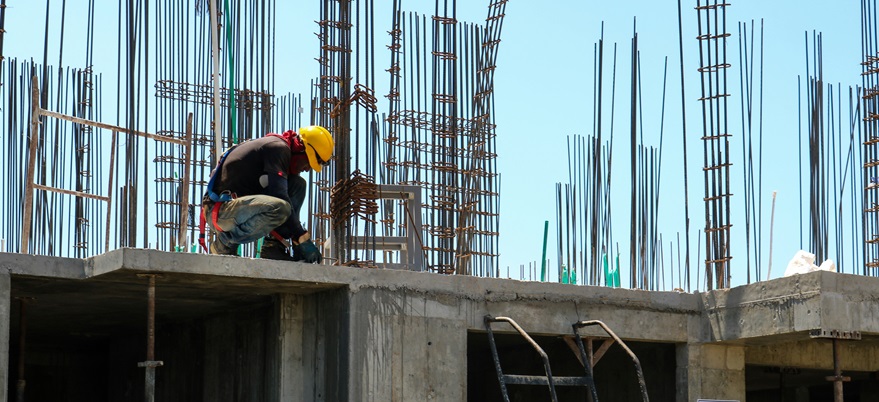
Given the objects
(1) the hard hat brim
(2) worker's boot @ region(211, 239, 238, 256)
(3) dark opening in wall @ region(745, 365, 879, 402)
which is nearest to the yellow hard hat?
(1) the hard hat brim

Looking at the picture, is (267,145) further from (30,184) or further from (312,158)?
(30,184)

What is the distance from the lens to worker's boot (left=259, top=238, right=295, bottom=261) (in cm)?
973

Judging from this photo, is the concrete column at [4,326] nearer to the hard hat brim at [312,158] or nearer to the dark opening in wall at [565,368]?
the hard hat brim at [312,158]

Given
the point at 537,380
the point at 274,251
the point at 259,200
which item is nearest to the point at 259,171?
the point at 259,200

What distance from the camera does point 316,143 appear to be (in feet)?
32.4

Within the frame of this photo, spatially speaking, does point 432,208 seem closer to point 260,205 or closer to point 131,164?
point 131,164

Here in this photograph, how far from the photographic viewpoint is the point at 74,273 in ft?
29.3

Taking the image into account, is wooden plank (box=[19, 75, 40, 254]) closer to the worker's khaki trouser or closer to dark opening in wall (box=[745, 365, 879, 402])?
the worker's khaki trouser

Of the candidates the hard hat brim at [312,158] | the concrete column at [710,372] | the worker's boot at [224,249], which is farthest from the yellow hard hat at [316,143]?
the concrete column at [710,372]

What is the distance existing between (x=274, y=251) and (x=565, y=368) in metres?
4.16

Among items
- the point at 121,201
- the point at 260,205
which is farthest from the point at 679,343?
the point at 121,201

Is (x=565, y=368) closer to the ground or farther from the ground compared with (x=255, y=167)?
closer to the ground

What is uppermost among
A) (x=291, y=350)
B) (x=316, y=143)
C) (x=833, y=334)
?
(x=316, y=143)

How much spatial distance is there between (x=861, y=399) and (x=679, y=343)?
5406 mm
